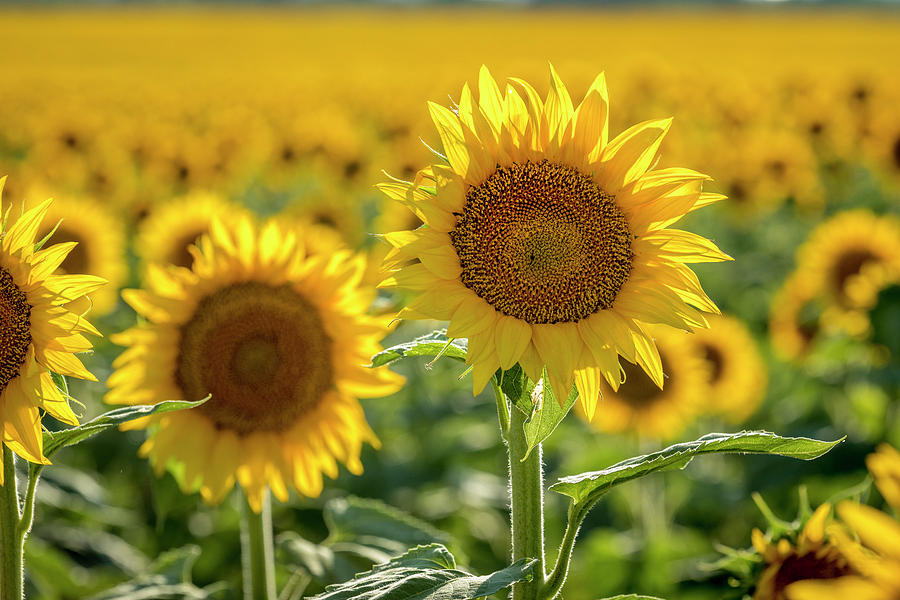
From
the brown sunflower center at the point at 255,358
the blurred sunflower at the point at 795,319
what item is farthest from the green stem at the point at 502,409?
the blurred sunflower at the point at 795,319

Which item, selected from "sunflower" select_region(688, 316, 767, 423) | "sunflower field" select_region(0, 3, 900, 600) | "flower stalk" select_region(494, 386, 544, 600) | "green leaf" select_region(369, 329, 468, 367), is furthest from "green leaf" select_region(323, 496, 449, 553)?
"sunflower" select_region(688, 316, 767, 423)

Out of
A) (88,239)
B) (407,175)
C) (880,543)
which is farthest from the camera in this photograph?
(407,175)

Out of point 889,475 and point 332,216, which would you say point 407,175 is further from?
point 889,475

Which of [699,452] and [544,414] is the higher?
[544,414]

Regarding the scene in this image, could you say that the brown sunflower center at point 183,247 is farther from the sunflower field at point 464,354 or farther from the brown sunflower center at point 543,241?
the brown sunflower center at point 543,241

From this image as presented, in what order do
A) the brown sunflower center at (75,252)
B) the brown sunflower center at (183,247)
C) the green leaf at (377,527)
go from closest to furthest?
the green leaf at (377,527)
the brown sunflower center at (183,247)
the brown sunflower center at (75,252)

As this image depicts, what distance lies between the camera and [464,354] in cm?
183

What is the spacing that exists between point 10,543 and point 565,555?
107cm

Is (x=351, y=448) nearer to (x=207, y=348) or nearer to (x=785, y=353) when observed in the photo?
(x=207, y=348)

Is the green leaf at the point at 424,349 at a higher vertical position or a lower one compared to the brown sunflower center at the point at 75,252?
lower

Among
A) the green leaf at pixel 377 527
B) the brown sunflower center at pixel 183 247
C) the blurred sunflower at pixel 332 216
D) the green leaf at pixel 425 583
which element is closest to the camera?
the green leaf at pixel 425 583

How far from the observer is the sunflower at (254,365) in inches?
101

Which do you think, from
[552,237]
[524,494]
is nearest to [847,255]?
[552,237]

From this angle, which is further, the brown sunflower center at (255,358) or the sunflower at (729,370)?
the sunflower at (729,370)
